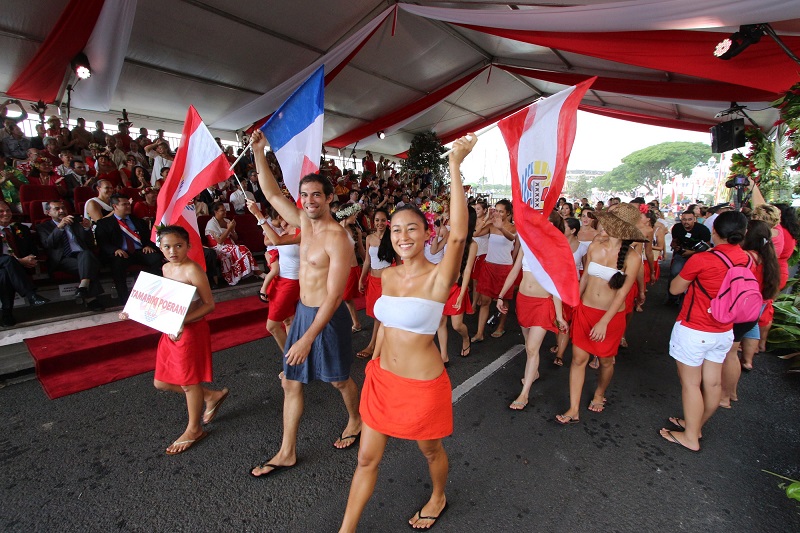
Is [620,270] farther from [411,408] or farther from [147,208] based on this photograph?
[147,208]

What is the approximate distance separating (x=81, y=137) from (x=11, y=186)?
294cm

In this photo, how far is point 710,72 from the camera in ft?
17.9

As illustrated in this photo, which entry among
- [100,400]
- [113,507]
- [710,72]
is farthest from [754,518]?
[710,72]

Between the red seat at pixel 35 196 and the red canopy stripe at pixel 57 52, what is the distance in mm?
2396

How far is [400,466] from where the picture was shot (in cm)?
254

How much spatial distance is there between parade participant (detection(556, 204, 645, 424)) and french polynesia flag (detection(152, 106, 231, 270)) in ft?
10.6

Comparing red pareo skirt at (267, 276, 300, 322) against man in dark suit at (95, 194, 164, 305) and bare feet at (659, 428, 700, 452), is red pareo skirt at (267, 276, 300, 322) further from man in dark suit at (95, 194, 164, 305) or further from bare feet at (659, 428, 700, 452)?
bare feet at (659, 428, 700, 452)

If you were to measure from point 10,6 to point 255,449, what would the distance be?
800 cm

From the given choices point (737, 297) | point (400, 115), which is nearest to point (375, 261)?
point (737, 297)

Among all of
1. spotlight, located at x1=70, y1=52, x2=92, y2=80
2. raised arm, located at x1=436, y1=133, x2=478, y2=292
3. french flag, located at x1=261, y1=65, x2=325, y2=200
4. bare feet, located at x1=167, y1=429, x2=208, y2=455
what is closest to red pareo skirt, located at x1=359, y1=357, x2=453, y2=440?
raised arm, located at x1=436, y1=133, x2=478, y2=292

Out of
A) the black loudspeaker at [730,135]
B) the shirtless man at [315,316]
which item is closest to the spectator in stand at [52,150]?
the shirtless man at [315,316]

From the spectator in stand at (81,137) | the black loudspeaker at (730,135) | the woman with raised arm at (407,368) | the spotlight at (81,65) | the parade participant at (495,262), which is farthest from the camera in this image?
the black loudspeaker at (730,135)

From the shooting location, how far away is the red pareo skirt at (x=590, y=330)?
9.89 ft

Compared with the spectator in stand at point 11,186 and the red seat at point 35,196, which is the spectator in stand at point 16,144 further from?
the red seat at point 35,196
